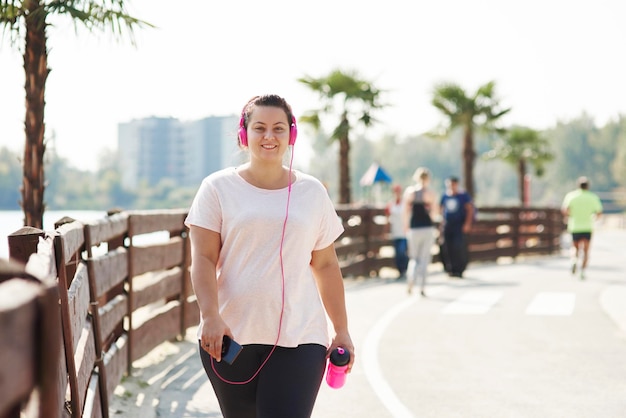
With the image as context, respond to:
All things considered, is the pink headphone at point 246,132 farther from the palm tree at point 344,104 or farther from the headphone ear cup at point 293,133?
the palm tree at point 344,104

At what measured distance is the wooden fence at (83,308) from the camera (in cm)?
142

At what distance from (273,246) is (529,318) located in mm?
9291

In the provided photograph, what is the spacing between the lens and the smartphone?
3514 mm

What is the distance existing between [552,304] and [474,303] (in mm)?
1076

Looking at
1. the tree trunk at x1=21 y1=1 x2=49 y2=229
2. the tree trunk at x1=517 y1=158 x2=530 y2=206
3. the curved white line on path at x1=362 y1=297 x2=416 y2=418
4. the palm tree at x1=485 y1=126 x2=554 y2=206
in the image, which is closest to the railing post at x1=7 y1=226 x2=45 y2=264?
the curved white line on path at x1=362 y1=297 x2=416 y2=418

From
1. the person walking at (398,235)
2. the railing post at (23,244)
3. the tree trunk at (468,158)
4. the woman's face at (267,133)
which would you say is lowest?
the person walking at (398,235)

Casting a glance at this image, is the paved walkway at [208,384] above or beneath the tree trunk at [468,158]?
beneath

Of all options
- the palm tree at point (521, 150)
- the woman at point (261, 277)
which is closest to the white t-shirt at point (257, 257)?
the woman at point (261, 277)

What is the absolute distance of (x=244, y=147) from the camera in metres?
3.94

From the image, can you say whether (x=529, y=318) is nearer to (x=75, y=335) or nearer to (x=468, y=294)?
(x=468, y=294)

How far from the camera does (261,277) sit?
3.69m

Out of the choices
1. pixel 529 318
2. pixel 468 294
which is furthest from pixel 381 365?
pixel 468 294

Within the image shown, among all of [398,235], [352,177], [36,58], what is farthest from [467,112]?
[352,177]

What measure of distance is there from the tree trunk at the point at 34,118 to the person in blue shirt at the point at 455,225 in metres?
10.7
